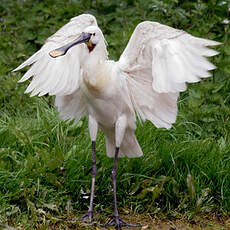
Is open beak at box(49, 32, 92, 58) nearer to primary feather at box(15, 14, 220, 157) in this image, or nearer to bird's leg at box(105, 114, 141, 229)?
primary feather at box(15, 14, 220, 157)

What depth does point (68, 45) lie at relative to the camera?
4262 millimetres

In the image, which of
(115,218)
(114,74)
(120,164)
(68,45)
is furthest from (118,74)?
(115,218)

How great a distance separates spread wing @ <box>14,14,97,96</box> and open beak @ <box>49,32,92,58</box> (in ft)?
0.67

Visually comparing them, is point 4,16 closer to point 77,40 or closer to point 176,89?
point 77,40

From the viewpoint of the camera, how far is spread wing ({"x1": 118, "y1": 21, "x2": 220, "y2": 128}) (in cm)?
394

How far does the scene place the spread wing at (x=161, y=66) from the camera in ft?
12.9

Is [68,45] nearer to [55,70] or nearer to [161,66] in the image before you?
[55,70]

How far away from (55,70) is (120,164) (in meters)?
1.13

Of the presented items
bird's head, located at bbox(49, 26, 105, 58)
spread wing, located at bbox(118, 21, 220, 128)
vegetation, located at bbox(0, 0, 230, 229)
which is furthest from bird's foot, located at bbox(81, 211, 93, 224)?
bird's head, located at bbox(49, 26, 105, 58)

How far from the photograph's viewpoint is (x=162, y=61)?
4074 millimetres

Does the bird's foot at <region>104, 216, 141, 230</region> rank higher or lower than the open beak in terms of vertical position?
lower

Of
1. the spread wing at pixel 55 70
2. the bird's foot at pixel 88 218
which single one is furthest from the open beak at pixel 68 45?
the bird's foot at pixel 88 218

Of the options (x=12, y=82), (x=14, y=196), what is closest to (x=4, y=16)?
(x=12, y=82)

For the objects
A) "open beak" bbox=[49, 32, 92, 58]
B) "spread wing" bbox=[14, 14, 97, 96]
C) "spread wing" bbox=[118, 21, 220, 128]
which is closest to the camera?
"spread wing" bbox=[118, 21, 220, 128]
